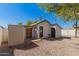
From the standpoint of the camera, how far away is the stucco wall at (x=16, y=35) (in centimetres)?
427

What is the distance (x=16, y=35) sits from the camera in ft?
14.1

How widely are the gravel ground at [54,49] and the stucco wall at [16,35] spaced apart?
0.15m

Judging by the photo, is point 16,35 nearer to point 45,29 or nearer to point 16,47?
point 16,47

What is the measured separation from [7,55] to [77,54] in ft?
3.78

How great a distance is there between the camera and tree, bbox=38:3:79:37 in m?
4.29

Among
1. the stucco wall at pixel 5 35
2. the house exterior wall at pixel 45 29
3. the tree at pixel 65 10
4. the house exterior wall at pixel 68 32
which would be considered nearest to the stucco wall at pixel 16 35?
the stucco wall at pixel 5 35

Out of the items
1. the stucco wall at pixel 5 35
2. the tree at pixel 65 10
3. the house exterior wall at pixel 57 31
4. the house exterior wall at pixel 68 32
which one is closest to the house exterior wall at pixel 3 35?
the stucco wall at pixel 5 35

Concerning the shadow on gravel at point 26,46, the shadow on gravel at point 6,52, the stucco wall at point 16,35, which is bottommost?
the shadow on gravel at point 6,52

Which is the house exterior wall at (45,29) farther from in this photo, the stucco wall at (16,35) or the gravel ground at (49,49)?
the stucco wall at (16,35)

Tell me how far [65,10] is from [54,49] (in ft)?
2.22

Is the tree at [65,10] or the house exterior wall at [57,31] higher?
the tree at [65,10]

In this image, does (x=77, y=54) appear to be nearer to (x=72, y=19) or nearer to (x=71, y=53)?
(x=71, y=53)

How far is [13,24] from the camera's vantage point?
4219mm

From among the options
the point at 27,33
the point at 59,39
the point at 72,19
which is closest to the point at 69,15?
the point at 72,19
